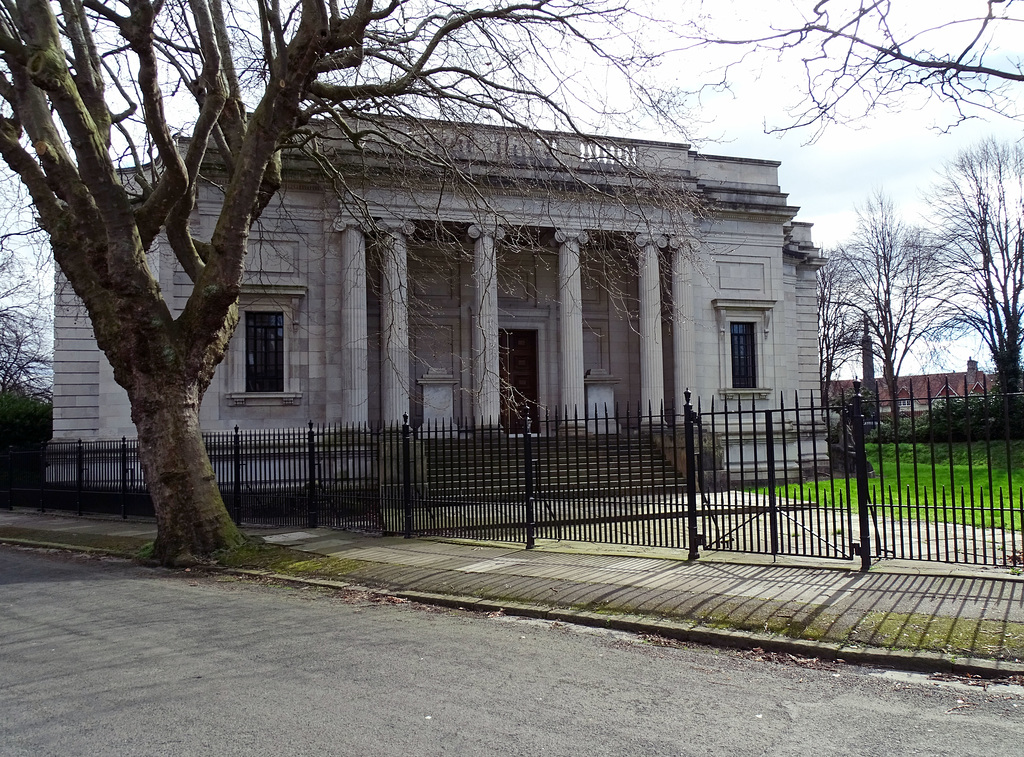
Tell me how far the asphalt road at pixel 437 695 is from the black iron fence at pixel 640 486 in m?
2.99

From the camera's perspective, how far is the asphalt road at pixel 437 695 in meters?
4.64

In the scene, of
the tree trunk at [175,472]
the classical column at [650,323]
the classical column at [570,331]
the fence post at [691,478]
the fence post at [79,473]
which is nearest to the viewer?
the fence post at [691,478]

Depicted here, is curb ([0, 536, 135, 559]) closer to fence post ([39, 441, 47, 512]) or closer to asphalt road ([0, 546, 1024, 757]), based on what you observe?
asphalt road ([0, 546, 1024, 757])

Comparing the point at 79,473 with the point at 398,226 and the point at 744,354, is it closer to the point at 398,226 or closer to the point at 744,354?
the point at 398,226

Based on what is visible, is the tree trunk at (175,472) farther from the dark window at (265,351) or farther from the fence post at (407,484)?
the dark window at (265,351)

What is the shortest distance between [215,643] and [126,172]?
18107 millimetres

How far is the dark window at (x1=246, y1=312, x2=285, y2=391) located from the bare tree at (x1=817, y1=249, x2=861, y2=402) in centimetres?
3691

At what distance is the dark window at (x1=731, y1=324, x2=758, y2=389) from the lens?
2658 cm

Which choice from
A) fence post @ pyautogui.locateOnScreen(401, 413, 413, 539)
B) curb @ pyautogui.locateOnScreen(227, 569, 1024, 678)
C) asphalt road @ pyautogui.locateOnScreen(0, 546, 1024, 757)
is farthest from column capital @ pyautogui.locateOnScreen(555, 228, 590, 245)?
asphalt road @ pyautogui.locateOnScreen(0, 546, 1024, 757)

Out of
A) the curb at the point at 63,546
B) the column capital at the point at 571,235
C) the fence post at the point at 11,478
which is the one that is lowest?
the curb at the point at 63,546

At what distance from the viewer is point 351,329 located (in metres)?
22.0

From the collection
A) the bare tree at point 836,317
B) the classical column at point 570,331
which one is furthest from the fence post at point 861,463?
the bare tree at point 836,317

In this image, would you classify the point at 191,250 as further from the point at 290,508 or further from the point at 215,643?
the point at 215,643

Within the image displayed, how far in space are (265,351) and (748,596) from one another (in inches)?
694
